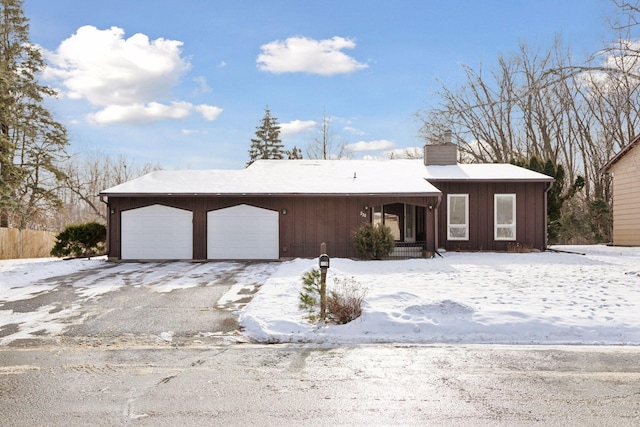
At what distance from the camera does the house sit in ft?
62.1

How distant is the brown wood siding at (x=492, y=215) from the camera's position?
58.8ft

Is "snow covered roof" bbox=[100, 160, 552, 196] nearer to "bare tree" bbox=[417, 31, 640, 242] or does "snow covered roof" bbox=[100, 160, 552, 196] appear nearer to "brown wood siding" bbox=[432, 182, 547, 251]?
"brown wood siding" bbox=[432, 182, 547, 251]

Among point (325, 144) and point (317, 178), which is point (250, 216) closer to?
point (317, 178)

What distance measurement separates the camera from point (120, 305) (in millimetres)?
8336

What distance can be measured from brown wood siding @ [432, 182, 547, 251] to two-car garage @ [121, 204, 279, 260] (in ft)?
23.0

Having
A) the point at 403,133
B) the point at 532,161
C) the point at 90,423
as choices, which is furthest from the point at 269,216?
the point at 403,133

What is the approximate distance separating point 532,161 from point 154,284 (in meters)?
18.9

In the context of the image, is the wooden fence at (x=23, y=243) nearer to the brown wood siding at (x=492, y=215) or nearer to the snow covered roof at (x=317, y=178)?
the snow covered roof at (x=317, y=178)

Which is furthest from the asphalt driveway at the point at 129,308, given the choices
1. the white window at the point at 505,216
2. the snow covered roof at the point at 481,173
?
the white window at the point at 505,216

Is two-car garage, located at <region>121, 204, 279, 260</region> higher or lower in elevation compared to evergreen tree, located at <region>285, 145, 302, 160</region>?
lower

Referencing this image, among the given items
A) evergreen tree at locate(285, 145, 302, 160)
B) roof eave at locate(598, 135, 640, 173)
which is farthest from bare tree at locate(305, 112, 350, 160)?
roof eave at locate(598, 135, 640, 173)

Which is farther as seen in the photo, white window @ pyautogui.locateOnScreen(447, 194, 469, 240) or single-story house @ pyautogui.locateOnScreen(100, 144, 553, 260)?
white window @ pyautogui.locateOnScreen(447, 194, 469, 240)

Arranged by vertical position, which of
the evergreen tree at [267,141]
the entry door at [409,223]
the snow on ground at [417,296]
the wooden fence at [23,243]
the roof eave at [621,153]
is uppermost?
the evergreen tree at [267,141]

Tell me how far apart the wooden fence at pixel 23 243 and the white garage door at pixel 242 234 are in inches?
391
